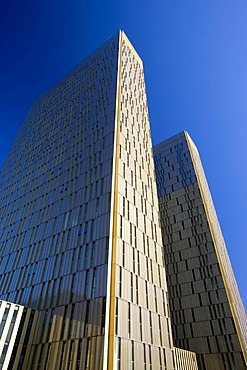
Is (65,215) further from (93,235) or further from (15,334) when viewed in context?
(15,334)

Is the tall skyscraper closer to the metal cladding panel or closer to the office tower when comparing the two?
the metal cladding panel

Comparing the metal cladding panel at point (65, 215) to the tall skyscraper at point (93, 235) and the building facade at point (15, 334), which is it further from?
the building facade at point (15, 334)

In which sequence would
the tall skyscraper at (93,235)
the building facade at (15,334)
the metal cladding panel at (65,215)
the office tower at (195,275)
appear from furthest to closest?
the office tower at (195,275), the metal cladding panel at (65,215), the tall skyscraper at (93,235), the building facade at (15,334)

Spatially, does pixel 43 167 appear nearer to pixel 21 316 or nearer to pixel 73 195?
pixel 73 195

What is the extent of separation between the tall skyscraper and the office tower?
321 inches

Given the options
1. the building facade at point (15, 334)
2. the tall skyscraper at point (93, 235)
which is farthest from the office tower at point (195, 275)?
the building facade at point (15, 334)

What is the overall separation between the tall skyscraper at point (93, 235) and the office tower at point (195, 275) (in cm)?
816

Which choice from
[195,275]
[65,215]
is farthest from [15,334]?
[195,275]

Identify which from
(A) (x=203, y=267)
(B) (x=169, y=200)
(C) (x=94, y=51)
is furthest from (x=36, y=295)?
(C) (x=94, y=51)

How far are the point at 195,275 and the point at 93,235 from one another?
89.5 feet

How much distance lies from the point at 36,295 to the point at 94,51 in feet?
187

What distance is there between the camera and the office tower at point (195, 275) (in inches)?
1468

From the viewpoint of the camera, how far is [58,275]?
87.3 feet

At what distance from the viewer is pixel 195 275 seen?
45500mm
